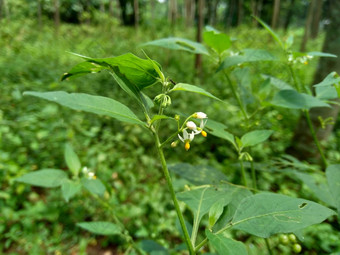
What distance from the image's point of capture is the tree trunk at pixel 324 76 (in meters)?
1.88

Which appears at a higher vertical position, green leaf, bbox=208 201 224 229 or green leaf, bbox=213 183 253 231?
green leaf, bbox=208 201 224 229

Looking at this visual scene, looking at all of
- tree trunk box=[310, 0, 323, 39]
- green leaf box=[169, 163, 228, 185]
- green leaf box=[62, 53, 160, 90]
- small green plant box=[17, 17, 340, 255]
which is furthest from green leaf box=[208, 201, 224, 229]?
tree trunk box=[310, 0, 323, 39]

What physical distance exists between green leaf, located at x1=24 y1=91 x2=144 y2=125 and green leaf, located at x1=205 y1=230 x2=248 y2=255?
269 mm

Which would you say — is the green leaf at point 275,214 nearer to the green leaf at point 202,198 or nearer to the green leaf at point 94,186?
the green leaf at point 202,198

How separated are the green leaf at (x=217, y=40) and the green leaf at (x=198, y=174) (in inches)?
16.2

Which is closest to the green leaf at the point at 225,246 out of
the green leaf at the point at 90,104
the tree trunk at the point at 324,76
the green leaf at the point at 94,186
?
the green leaf at the point at 90,104

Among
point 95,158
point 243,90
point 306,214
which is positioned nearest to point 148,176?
point 95,158

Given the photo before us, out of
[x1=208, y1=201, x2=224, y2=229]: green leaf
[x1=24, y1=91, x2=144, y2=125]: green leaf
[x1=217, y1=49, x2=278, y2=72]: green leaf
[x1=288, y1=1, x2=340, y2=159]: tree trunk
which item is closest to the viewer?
→ [x1=24, y1=91, x2=144, y2=125]: green leaf

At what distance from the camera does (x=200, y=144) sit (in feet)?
8.46

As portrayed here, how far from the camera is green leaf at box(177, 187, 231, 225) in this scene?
0.59 meters

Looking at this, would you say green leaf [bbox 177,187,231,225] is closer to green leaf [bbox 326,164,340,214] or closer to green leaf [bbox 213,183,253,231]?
green leaf [bbox 213,183,253,231]

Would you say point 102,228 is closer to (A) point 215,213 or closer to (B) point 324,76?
(A) point 215,213

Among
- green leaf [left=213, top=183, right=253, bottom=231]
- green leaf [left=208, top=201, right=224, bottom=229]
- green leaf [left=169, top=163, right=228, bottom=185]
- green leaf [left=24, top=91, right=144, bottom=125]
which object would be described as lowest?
green leaf [left=169, top=163, right=228, bottom=185]

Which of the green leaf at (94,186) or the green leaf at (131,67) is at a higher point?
the green leaf at (131,67)
